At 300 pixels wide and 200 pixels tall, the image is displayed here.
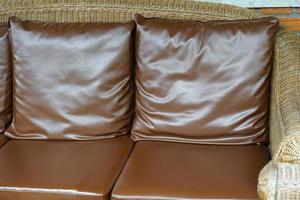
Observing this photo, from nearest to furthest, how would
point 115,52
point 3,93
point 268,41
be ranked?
point 268,41 < point 115,52 < point 3,93

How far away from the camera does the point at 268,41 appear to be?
174 cm

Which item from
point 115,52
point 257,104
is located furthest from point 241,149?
point 115,52

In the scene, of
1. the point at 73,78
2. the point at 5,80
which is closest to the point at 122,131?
the point at 73,78

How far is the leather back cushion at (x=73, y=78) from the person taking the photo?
186 cm

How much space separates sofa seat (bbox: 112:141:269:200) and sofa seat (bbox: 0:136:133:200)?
59 millimetres

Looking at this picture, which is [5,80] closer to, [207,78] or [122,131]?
[122,131]

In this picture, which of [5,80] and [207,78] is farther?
[5,80]

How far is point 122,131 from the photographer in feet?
6.34

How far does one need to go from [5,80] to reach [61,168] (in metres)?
0.56

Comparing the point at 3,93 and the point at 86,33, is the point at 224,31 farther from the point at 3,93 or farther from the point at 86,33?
the point at 3,93

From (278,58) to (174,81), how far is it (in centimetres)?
41

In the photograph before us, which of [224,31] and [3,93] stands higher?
[224,31]

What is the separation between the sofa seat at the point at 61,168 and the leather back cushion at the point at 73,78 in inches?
2.8

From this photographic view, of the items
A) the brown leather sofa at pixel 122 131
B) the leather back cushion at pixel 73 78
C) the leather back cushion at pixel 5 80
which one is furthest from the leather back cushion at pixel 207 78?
the leather back cushion at pixel 5 80
